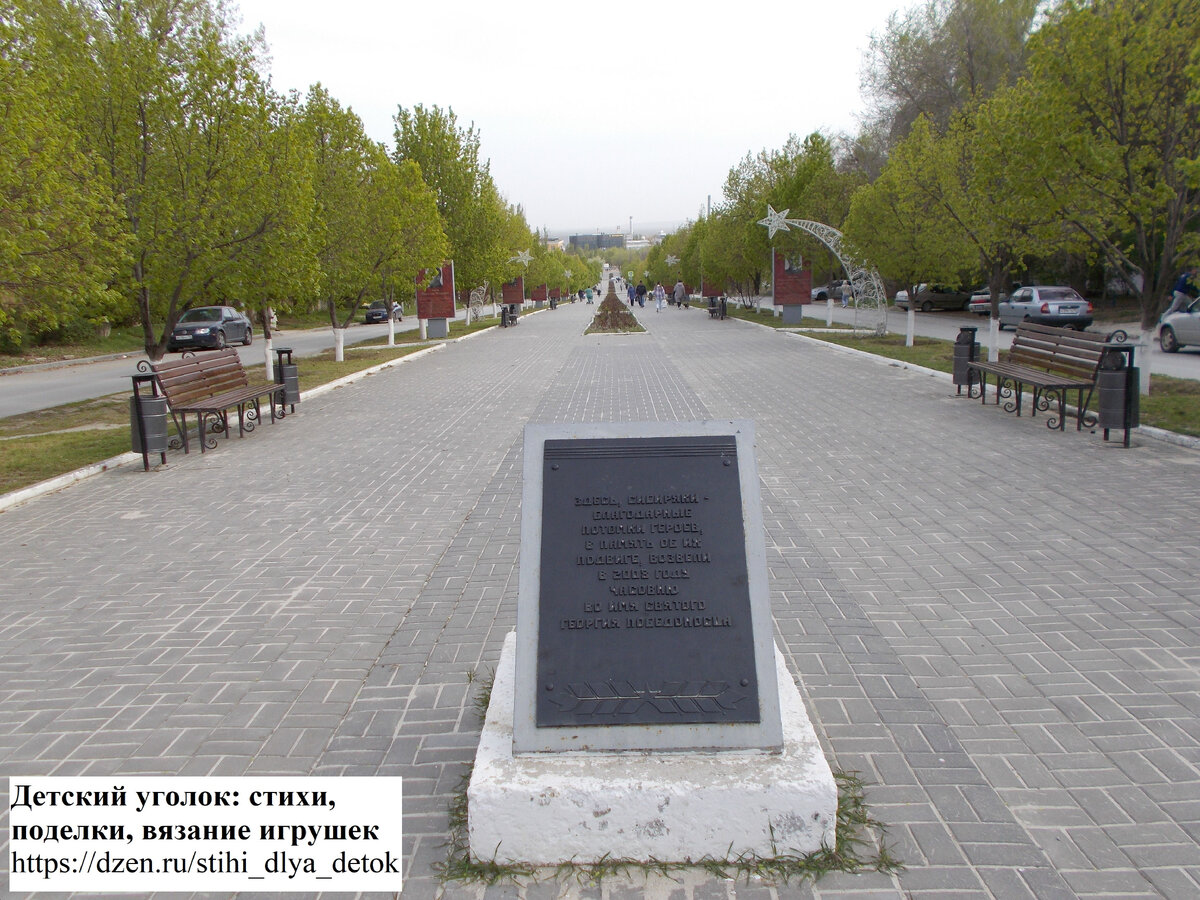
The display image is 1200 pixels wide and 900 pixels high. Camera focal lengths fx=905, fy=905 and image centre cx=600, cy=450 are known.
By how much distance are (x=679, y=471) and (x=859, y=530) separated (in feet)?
12.5

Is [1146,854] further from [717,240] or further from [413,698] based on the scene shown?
[717,240]

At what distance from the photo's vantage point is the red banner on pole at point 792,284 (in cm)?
3600

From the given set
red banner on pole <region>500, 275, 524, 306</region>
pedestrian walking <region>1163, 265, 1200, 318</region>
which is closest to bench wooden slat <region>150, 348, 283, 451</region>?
pedestrian walking <region>1163, 265, 1200, 318</region>

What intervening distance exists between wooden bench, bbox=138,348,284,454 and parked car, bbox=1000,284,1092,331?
23.1 meters

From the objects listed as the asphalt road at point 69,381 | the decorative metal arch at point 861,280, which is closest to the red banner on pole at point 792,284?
the decorative metal arch at point 861,280

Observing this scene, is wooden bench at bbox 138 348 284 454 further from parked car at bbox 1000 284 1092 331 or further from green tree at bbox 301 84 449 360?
parked car at bbox 1000 284 1092 331

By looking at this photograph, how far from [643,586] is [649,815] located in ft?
2.48

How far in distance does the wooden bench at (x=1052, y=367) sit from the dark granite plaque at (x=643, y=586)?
8.51m

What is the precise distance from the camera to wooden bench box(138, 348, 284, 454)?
10.5 metres

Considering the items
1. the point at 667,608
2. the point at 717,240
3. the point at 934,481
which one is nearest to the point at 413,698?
the point at 667,608

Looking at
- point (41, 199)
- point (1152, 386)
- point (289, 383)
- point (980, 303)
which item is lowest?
point (1152, 386)

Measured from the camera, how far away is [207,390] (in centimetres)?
1143

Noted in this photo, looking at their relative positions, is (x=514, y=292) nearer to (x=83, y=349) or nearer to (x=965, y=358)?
(x=83, y=349)

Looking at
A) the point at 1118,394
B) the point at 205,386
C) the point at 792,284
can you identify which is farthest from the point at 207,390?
the point at 792,284
